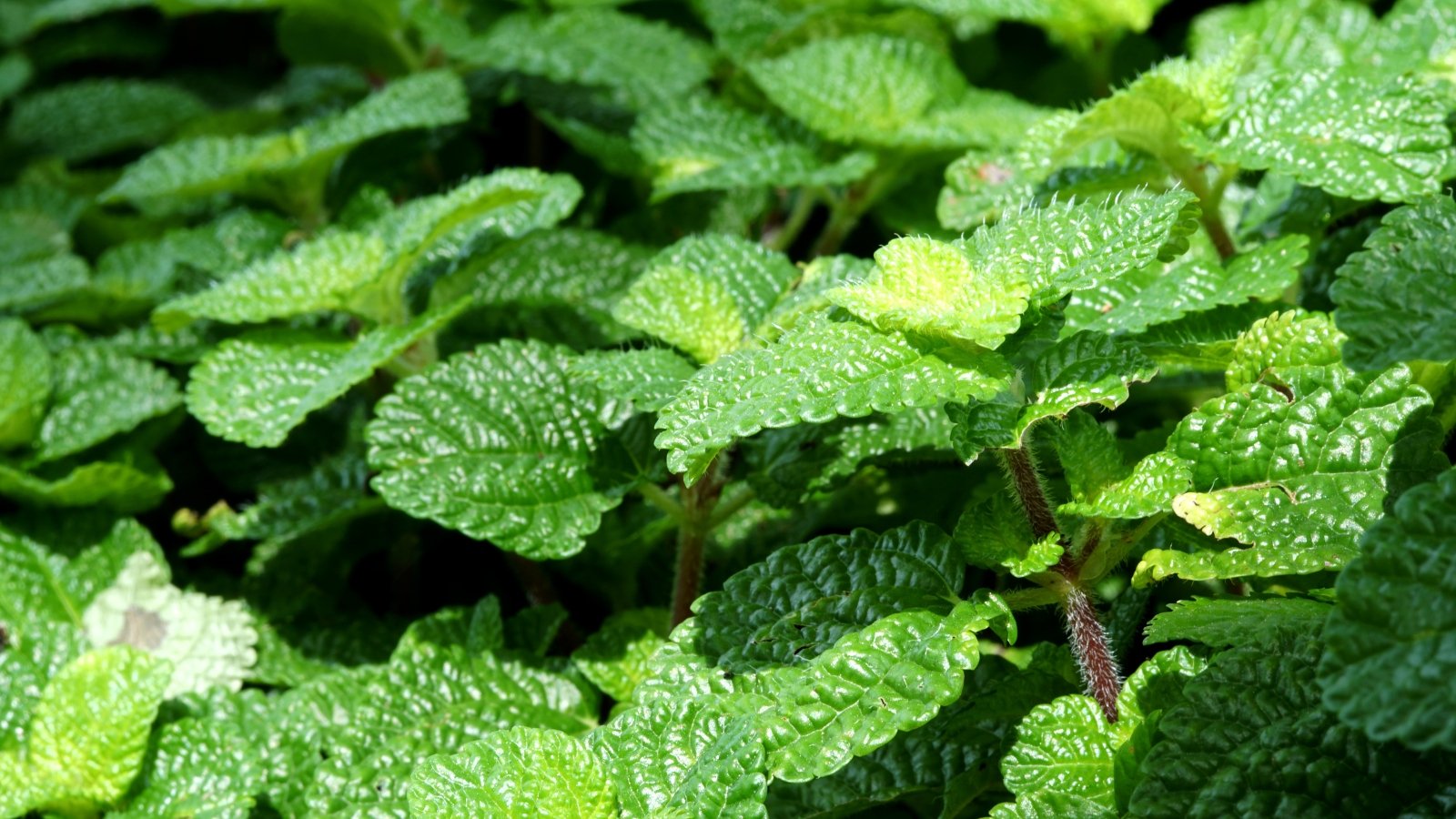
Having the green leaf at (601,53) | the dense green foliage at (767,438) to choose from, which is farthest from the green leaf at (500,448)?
the green leaf at (601,53)

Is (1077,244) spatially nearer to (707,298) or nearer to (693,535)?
(707,298)

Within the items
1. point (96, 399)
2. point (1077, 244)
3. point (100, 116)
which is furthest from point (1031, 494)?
point (100, 116)

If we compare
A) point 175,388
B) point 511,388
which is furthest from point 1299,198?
point 175,388

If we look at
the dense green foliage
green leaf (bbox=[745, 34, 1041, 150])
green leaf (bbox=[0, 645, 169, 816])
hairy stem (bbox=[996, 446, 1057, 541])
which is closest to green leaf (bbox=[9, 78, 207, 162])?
→ the dense green foliage

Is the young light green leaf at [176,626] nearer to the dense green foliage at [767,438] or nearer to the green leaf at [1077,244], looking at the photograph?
the dense green foliage at [767,438]

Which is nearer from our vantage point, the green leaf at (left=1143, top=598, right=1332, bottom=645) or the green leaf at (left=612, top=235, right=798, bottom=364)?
the green leaf at (left=1143, top=598, right=1332, bottom=645)

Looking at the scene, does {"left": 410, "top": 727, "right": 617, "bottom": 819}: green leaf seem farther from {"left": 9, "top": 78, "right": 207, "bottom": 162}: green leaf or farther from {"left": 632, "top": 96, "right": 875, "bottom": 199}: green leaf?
{"left": 9, "top": 78, "right": 207, "bottom": 162}: green leaf

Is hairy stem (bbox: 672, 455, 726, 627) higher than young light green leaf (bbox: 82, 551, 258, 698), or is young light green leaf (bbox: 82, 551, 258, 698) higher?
hairy stem (bbox: 672, 455, 726, 627)
